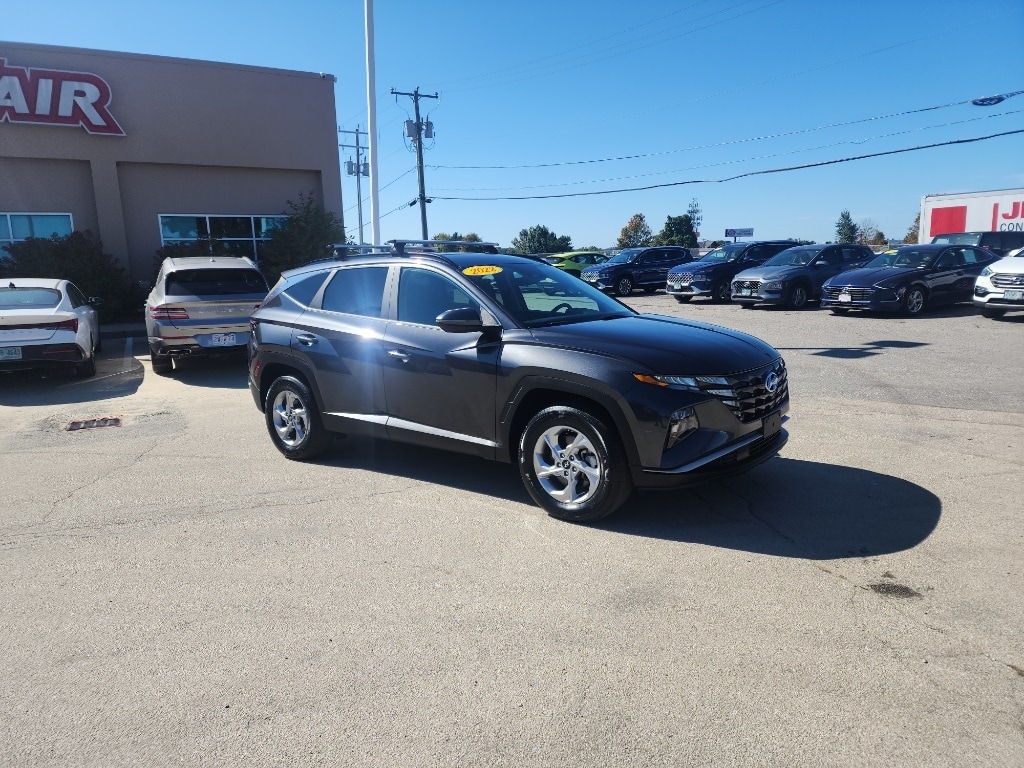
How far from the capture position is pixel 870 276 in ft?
51.3

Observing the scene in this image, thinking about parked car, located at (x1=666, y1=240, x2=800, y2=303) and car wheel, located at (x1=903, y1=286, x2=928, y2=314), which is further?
parked car, located at (x1=666, y1=240, x2=800, y2=303)

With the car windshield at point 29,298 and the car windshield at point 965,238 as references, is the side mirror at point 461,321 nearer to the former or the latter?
the car windshield at point 29,298

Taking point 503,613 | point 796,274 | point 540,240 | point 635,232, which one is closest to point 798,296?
point 796,274

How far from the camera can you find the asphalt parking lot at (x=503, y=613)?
2.57 metres

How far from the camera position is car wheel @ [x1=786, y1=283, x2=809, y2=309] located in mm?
17625

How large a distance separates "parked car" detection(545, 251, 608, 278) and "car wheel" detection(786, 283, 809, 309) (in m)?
10.1

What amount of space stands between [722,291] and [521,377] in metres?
17.4

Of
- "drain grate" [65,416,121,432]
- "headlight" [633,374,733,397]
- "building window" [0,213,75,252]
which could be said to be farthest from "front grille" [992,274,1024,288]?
"building window" [0,213,75,252]

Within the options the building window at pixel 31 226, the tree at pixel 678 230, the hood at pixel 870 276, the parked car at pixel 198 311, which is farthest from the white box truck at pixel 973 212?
the tree at pixel 678 230

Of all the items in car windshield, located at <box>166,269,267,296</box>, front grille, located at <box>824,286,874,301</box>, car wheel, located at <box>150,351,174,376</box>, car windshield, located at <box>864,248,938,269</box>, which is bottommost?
car wheel, located at <box>150,351,174,376</box>

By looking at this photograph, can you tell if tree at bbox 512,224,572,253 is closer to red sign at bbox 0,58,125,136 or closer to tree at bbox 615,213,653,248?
tree at bbox 615,213,653,248

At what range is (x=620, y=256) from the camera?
82.6ft

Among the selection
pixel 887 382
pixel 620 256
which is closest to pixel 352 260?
pixel 887 382

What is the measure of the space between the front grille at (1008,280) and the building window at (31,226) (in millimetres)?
20939
